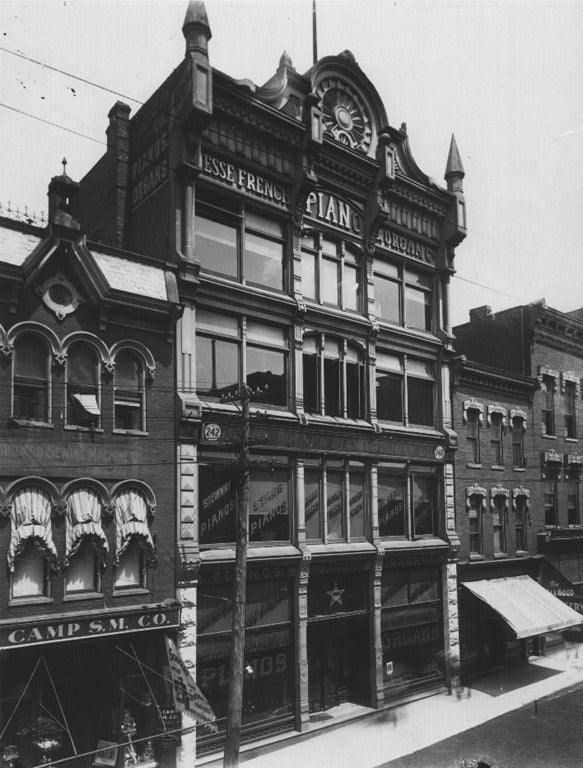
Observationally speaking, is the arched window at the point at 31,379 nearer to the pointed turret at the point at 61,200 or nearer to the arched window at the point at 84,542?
the arched window at the point at 84,542

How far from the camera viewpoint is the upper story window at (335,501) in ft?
73.8

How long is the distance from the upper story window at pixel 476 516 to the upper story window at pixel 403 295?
6.88m

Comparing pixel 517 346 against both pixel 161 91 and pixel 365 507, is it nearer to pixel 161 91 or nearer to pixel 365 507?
pixel 365 507

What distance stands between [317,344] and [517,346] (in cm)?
1403

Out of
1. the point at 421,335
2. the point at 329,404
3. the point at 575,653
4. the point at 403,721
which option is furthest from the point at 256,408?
the point at 575,653

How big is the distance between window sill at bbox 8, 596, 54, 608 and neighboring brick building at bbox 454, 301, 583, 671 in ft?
54.9

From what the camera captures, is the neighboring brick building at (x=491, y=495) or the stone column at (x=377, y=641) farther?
the neighboring brick building at (x=491, y=495)

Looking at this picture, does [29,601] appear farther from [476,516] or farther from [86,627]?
[476,516]

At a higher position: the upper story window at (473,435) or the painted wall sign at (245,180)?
the painted wall sign at (245,180)

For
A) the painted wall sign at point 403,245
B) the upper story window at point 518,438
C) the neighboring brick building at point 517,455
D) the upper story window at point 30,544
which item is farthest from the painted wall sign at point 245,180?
the upper story window at point 518,438

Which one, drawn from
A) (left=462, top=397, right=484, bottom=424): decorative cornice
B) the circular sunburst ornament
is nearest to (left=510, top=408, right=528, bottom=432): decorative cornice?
(left=462, top=397, right=484, bottom=424): decorative cornice

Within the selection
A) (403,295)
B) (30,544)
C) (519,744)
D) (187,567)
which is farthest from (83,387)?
(519,744)

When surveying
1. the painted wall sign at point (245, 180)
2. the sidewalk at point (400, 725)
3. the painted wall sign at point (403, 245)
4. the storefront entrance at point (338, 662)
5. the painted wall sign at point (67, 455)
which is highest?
the painted wall sign at point (245, 180)

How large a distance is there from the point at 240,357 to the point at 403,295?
8546 mm
